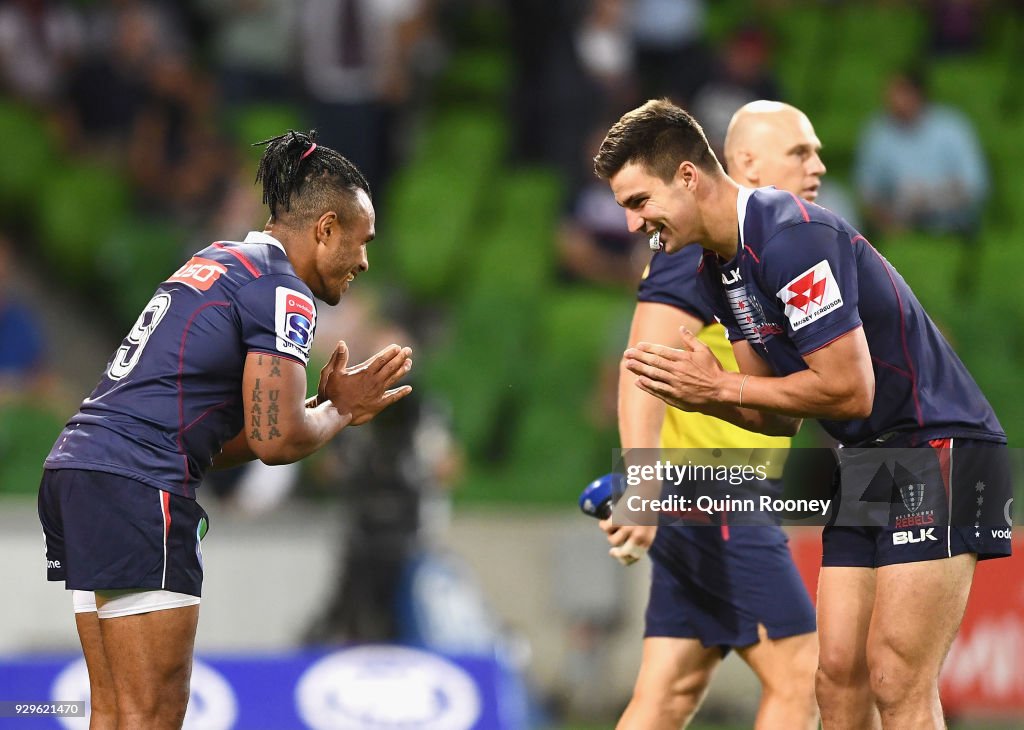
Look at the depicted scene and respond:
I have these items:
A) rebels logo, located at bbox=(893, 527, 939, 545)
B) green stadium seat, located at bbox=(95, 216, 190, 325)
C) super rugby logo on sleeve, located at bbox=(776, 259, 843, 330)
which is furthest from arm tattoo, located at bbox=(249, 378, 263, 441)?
green stadium seat, located at bbox=(95, 216, 190, 325)

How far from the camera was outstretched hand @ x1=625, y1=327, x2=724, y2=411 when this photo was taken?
14.6ft

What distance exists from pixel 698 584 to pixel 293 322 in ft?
5.67

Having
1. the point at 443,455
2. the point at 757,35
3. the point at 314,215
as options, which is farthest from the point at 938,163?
the point at 314,215

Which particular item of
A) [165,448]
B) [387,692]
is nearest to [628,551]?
[165,448]

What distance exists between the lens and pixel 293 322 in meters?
4.44

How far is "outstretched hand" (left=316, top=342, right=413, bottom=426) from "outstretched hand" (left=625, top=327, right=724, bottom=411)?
73 cm

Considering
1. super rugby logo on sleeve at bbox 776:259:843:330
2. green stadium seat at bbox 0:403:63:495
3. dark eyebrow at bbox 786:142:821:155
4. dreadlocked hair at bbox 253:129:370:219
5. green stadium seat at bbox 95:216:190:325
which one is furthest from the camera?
green stadium seat at bbox 95:216:190:325

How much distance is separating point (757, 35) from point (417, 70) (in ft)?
9.89

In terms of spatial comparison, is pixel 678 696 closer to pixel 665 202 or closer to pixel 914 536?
pixel 914 536

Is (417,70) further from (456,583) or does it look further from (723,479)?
(723,479)

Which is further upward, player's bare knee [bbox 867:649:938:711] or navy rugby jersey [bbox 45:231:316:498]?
navy rugby jersey [bbox 45:231:316:498]

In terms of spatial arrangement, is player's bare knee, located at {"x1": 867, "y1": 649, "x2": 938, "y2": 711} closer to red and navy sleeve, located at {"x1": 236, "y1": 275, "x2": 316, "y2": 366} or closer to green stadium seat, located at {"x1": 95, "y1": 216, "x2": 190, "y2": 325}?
red and navy sleeve, located at {"x1": 236, "y1": 275, "x2": 316, "y2": 366}

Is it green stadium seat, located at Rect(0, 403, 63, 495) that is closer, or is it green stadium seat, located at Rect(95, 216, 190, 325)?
green stadium seat, located at Rect(0, 403, 63, 495)

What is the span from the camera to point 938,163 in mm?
10609
